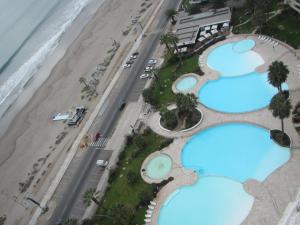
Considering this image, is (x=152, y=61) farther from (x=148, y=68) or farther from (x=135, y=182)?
(x=135, y=182)

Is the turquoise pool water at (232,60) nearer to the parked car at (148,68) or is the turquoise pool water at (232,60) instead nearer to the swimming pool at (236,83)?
the swimming pool at (236,83)

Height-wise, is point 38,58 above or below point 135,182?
above

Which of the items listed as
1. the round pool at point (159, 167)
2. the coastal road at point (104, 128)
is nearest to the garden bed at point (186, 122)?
the round pool at point (159, 167)

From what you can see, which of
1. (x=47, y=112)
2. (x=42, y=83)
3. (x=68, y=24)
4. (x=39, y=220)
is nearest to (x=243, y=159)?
(x=39, y=220)

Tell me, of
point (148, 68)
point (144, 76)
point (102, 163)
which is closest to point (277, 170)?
point (102, 163)

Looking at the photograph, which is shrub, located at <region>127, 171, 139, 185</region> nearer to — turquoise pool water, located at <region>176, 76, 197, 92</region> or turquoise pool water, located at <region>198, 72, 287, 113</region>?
turquoise pool water, located at <region>198, 72, 287, 113</region>

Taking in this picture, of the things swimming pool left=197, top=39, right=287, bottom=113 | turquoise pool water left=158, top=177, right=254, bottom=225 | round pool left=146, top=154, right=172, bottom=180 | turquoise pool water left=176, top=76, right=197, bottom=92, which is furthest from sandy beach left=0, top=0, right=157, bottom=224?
turquoise pool water left=158, top=177, right=254, bottom=225
